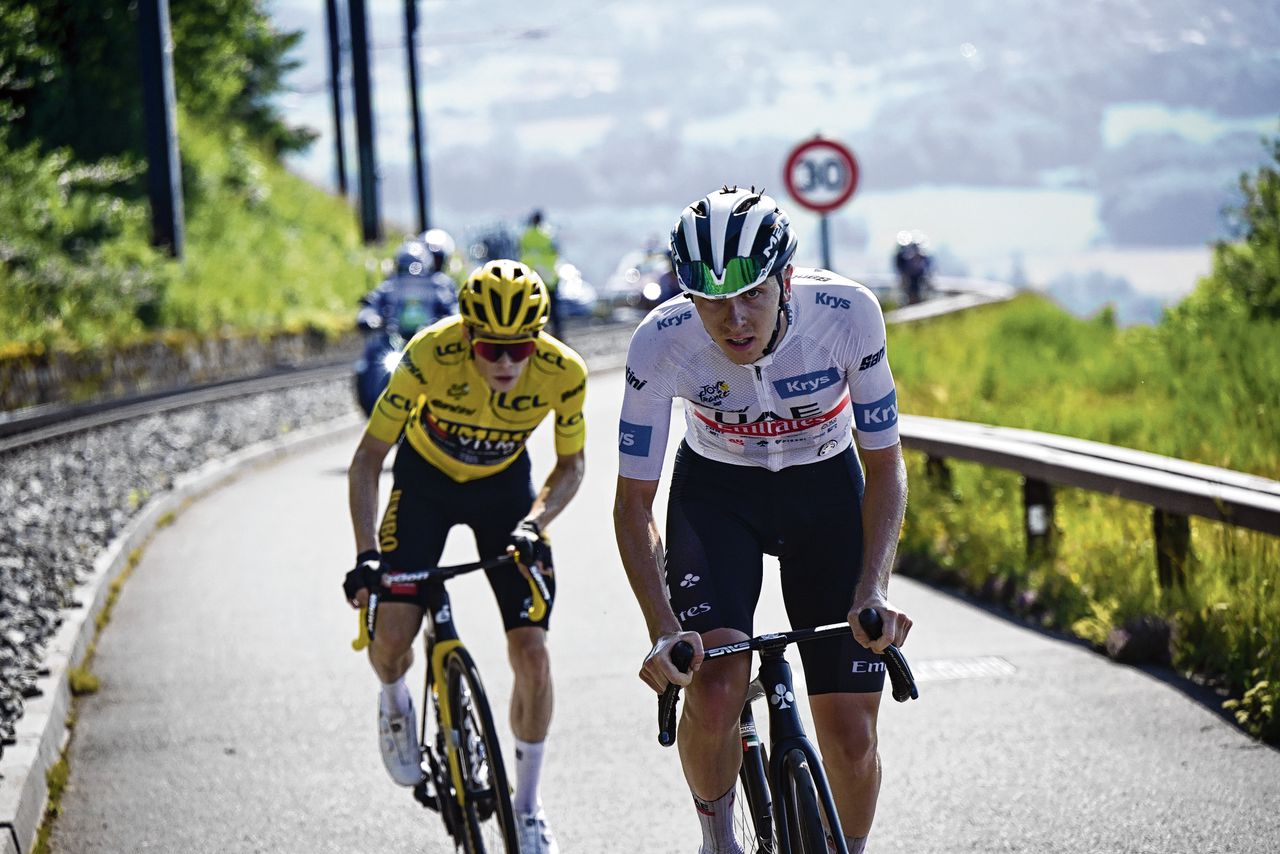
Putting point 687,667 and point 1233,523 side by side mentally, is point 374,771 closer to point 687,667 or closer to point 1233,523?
point 687,667

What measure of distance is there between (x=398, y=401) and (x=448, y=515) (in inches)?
20.1

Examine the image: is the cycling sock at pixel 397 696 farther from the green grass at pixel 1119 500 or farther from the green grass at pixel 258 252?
the green grass at pixel 258 252

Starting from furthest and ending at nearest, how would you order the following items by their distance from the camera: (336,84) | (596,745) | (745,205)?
(336,84), (596,745), (745,205)

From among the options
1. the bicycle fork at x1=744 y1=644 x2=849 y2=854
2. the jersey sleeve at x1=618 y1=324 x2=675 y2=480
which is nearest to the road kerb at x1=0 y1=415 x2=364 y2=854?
the jersey sleeve at x1=618 y1=324 x2=675 y2=480

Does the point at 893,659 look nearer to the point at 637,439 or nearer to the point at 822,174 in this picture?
the point at 637,439

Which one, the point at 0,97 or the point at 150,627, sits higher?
the point at 0,97

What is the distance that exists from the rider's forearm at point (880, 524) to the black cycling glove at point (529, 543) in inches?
51.7

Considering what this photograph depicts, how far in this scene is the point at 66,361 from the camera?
21406 millimetres

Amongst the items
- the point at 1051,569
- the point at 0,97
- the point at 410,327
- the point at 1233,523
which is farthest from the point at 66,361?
the point at 1233,523

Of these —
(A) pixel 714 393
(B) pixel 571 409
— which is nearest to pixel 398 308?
(B) pixel 571 409

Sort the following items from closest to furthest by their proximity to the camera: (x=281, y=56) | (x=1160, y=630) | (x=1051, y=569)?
(x=1160, y=630) → (x=1051, y=569) → (x=281, y=56)

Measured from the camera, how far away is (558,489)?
18.6 ft

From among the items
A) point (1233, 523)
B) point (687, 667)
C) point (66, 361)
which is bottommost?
point (66, 361)

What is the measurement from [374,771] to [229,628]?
3.03 m
